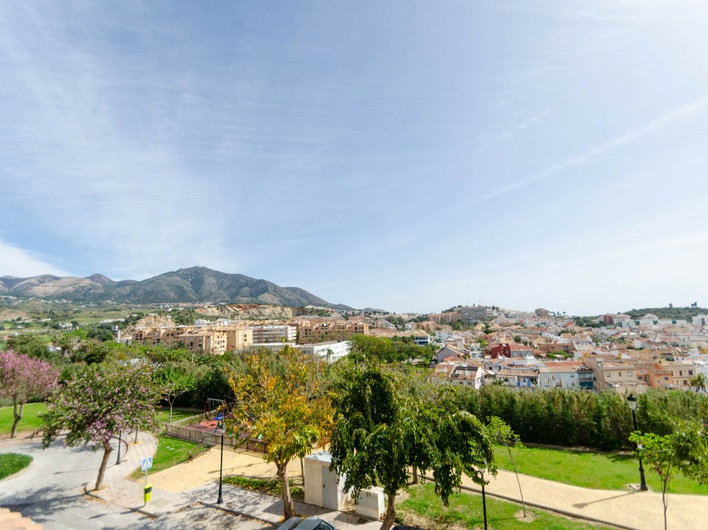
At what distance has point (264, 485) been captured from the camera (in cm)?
1605

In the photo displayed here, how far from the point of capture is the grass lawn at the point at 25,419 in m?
27.8

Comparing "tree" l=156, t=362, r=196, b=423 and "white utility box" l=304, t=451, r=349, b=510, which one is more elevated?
"tree" l=156, t=362, r=196, b=423

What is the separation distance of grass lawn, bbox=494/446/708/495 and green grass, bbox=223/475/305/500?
1028 centimetres

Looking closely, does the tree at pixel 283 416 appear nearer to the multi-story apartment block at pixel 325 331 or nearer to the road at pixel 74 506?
the road at pixel 74 506

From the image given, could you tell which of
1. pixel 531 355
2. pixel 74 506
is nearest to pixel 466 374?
pixel 531 355

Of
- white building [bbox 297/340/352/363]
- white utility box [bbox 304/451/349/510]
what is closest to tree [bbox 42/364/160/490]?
white utility box [bbox 304/451/349/510]

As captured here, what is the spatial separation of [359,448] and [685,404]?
23968mm

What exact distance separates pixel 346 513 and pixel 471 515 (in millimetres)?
4467

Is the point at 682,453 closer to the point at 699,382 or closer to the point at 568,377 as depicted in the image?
the point at 568,377

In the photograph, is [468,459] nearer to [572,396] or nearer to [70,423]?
[70,423]

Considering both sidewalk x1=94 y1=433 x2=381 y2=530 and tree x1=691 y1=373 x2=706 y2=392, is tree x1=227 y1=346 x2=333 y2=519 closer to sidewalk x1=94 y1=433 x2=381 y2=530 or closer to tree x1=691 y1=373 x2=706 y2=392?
sidewalk x1=94 y1=433 x2=381 y2=530

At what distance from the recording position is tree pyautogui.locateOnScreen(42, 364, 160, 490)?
51.5ft

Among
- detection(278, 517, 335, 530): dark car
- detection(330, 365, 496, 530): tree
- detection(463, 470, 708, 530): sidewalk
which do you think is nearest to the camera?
detection(330, 365, 496, 530): tree

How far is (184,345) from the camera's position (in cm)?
10831
